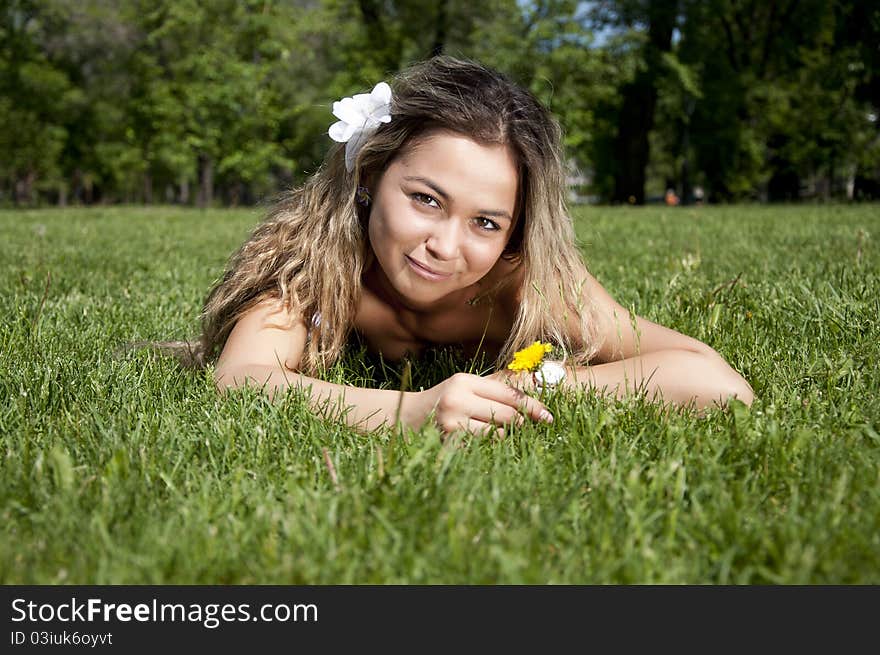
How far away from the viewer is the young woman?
2.65 m

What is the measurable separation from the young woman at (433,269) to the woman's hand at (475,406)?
3 cm

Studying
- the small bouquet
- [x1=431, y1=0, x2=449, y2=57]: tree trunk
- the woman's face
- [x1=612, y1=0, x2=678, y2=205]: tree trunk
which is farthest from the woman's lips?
[x1=431, y1=0, x2=449, y2=57]: tree trunk

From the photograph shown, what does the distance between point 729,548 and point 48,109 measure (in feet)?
117

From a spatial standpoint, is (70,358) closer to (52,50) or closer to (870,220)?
(870,220)

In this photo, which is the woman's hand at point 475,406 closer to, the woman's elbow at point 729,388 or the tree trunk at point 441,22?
the woman's elbow at point 729,388

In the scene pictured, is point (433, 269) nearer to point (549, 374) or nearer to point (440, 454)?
point (549, 374)

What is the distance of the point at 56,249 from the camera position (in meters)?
7.21

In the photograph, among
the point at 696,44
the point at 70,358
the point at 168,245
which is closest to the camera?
the point at 70,358

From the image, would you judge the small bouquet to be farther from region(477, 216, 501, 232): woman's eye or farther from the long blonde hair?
region(477, 216, 501, 232): woman's eye

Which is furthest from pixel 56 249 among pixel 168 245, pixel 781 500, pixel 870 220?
pixel 870 220

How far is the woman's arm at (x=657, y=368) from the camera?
2482 mm

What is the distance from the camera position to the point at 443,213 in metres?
2.69

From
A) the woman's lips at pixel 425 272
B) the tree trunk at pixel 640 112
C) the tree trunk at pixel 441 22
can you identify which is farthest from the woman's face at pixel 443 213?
the tree trunk at pixel 441 22

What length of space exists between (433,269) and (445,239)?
120mm
